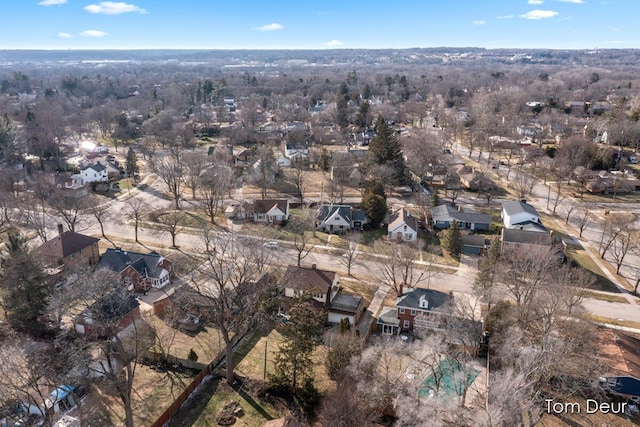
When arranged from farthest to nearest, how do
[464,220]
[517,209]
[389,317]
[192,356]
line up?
1. [517,209]
2. [464,220]
3. [389,317]
4. [192,356]

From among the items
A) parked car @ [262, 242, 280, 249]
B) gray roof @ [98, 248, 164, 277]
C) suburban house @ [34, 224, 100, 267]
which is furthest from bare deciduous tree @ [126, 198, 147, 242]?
parked car @ [262, 242, 280, 249]

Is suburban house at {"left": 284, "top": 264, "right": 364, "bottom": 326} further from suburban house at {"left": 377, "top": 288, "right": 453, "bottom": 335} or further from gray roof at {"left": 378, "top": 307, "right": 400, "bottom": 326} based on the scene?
suburban house at {"left": 377, "top": 288, "right": 453, "bottom": 335}

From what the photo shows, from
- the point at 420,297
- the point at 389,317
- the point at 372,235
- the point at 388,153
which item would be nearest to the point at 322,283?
the point at 389,317

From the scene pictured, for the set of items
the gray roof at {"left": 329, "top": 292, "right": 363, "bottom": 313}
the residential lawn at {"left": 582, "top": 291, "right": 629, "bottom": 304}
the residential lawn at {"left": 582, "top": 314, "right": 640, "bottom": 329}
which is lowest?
the residential lawn at {"left": 582, "top": 314, "right": 640, "bottom": 329}

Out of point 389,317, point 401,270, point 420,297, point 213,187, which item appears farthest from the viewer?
point 213,187

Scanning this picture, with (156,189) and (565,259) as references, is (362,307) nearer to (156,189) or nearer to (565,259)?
(565,259)

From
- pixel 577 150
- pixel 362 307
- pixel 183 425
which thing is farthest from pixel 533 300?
pixel 577 150

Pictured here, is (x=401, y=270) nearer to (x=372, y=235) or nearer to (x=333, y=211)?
(x=372, y=235)
